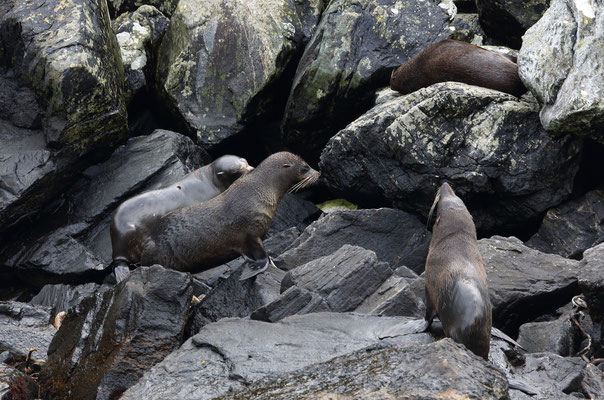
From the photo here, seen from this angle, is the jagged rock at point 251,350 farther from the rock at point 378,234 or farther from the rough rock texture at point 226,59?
the rough rock texture at point 226,59

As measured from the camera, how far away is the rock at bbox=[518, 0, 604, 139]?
26.0 ft

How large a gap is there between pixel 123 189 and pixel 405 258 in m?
4.07

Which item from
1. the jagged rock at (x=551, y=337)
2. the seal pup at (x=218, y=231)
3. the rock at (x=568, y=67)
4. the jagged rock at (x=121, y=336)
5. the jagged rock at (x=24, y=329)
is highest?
the rock at (x=568, y=67)

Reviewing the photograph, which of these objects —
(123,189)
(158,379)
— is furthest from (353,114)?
(158,379)

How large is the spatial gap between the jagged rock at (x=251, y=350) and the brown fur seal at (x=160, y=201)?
343 centimetres

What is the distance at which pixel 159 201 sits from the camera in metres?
8.88

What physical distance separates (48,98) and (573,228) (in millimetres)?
6839

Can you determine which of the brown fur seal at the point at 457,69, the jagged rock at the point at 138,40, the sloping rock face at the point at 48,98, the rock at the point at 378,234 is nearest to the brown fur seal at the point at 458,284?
the rock at the point at 378,234

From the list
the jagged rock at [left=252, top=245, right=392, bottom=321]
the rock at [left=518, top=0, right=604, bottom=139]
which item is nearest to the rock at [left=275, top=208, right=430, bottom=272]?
the jagged rock at [left=252, top=245, right=392, bottom=321]

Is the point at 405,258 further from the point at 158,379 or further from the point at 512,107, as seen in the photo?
the point at 158,379

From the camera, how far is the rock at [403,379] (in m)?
3.43

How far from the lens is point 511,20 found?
1126 centimetres

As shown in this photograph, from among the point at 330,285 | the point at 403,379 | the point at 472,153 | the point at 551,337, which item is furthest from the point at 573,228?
the point at 403,379

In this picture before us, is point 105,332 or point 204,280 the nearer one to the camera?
point 105,332
